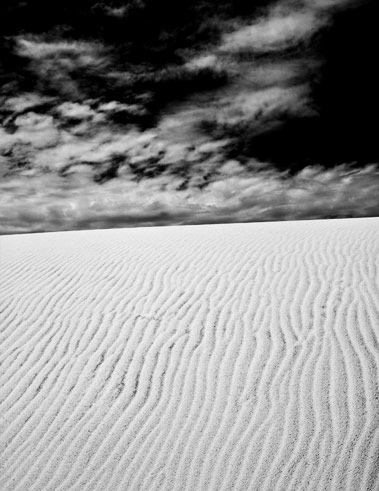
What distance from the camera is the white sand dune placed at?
10.3 ft

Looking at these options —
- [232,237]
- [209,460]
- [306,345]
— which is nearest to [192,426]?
[209,460]

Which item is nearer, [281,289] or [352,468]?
[352,468]

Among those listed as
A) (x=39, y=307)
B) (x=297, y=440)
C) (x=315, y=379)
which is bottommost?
(x=297, y=440)

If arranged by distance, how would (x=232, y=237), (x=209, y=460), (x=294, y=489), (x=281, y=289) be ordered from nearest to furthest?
(x=294, y=489)
(x=209, y=460)
(x=281, y=289)
(x=232, y=237)

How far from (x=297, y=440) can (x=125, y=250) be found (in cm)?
720

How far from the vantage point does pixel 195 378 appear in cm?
416

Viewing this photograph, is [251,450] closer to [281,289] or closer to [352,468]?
[352,468]

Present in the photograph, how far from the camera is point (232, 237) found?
34.8 ft

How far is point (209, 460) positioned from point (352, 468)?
1368 millimetres

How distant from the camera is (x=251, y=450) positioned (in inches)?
126

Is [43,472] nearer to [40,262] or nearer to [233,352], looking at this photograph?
[233,352]

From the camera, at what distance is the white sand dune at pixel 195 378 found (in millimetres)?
3133

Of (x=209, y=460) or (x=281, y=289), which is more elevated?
(x=281, y=289)

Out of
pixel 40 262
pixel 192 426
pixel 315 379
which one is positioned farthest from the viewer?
pixel 40 262
